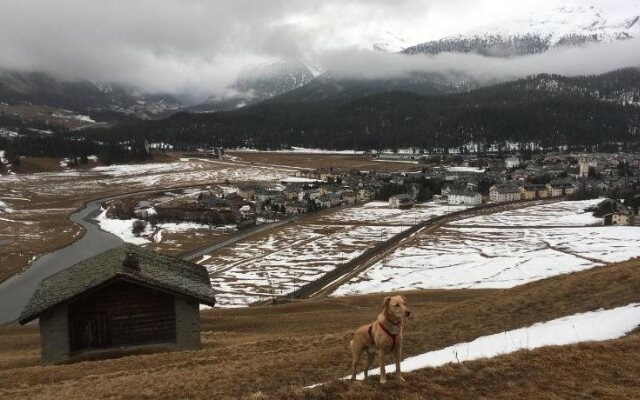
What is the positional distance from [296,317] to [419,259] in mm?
45699

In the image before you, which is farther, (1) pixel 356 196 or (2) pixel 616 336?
(1) pixel 356 196

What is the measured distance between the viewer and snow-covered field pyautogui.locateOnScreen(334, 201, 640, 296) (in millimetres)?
64375

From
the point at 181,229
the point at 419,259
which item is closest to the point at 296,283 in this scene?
the point at 419,259

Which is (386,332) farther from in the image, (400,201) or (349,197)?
(349,197)

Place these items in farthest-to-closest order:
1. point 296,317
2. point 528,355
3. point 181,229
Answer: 1. point 181,229
2. point 296,317
3. point 528,355

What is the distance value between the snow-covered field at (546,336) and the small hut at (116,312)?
1269 centimetres

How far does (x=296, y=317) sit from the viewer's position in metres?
34.8

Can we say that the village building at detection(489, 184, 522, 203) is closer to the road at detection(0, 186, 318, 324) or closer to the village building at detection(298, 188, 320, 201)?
the village building at detection(298, 188, 320, 201)

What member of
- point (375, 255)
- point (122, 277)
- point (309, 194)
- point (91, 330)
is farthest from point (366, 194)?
point (122, 277)

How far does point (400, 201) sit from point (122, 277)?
11865 cm

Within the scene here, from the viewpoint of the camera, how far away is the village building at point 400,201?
13638cm

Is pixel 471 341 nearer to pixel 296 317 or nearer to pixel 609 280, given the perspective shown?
pixel 609 280

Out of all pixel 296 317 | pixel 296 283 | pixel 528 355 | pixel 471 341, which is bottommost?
pixel 296 283

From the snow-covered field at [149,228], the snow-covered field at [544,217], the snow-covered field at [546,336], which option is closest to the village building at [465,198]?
the snow-covered field at [544,217]
